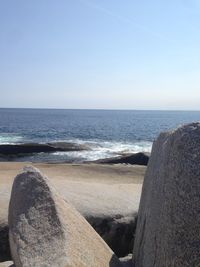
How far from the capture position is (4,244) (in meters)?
7.48

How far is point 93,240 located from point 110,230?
102 inches

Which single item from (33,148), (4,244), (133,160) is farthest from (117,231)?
(33,148)

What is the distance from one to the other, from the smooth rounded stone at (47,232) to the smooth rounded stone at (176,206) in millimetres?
638

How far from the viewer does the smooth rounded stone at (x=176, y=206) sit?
377 centimetres

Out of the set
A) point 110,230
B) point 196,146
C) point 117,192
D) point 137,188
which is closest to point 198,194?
point 196,146

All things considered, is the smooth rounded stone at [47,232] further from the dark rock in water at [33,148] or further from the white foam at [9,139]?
the white foam at [9,139]

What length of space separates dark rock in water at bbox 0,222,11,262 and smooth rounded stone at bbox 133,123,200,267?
3182 mm

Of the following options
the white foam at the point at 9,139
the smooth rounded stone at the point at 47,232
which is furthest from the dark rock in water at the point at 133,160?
the smooth rounded stone at the point at 47,232

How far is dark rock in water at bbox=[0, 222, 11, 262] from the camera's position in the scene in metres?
7.41

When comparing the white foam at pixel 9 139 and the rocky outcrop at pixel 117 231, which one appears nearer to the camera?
the rocky outcrop at pixel 117 231

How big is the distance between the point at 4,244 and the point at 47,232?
281 centimetres

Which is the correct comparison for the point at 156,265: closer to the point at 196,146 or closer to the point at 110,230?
the point at 196,146

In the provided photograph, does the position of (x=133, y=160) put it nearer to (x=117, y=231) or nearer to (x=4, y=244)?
(x=117, y=231)

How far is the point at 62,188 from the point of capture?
31.3ft
